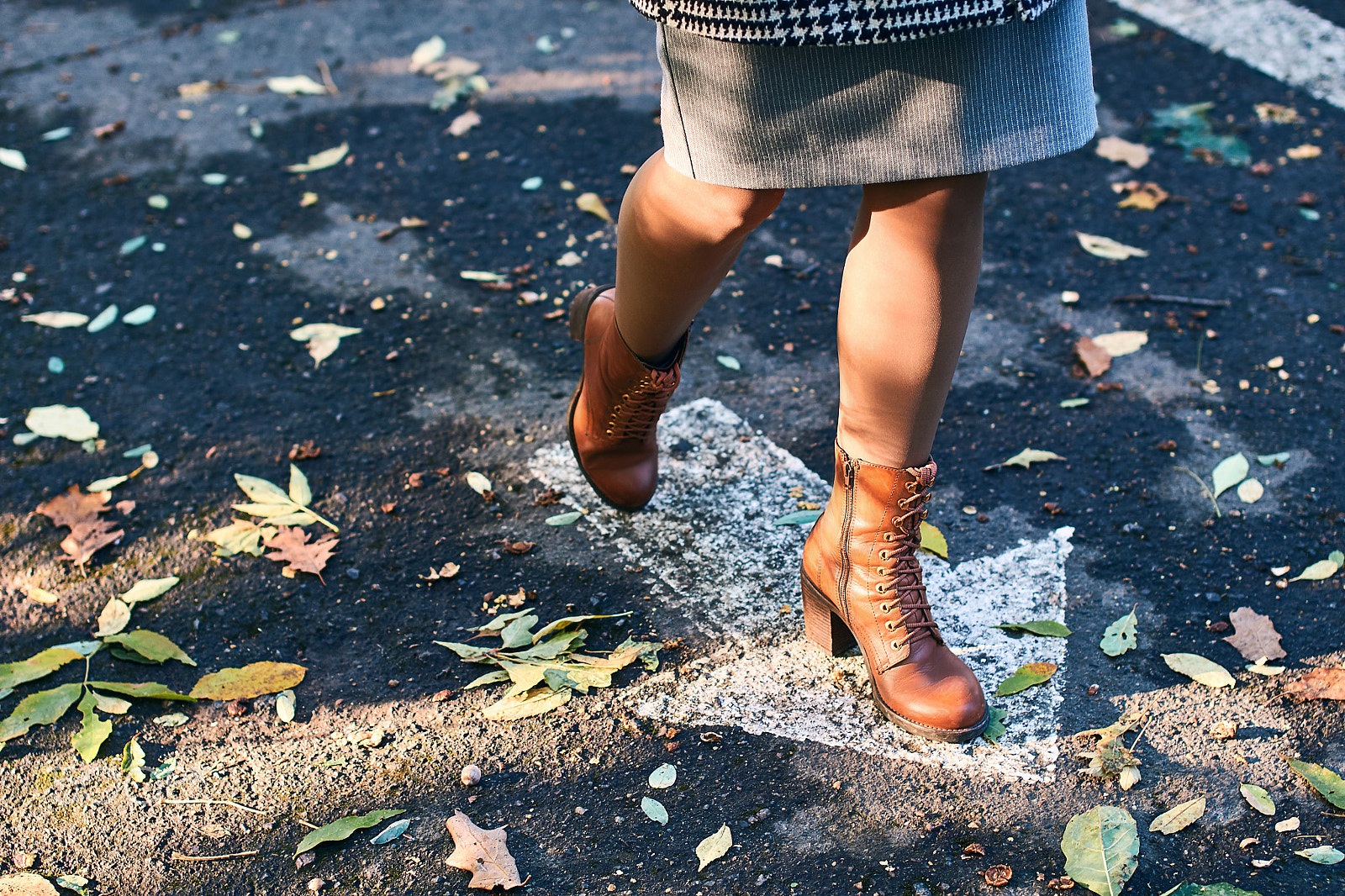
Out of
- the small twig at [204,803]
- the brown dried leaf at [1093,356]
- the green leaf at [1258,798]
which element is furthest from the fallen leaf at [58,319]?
the green leaf at [1258,798]

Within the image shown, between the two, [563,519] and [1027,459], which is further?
[1027,459]

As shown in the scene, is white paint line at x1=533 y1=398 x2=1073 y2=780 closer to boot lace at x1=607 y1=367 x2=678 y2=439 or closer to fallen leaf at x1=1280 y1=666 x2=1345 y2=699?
boot lace at x1=607 y1=367 x2=678 y2=439

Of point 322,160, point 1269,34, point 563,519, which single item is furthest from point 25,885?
point 1269,34

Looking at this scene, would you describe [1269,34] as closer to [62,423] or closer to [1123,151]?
[1123,151]

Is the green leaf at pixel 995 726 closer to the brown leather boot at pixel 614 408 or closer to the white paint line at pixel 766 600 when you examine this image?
the white paint line at pixel 766 600

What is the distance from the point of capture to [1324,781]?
1.71 m

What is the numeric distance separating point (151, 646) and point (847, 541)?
131 centimetres

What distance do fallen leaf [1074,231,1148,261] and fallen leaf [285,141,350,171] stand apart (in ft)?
8.23

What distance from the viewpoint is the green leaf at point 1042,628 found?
2002 mm

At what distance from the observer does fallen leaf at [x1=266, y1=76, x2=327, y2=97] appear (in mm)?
4215

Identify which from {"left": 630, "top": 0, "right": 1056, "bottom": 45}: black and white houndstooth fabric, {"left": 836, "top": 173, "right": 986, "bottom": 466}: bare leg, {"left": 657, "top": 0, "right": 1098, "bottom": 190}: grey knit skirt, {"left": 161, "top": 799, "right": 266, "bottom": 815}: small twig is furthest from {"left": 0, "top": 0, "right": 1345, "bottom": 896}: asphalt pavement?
{"left": 630, "top": 0, "right": 1056, "bottom": 45}: black and white houndstooth fabric

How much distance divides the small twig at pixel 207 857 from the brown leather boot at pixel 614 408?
3.14 ft

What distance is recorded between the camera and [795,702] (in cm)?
188

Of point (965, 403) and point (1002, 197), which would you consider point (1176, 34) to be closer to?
point (1002, 197)
